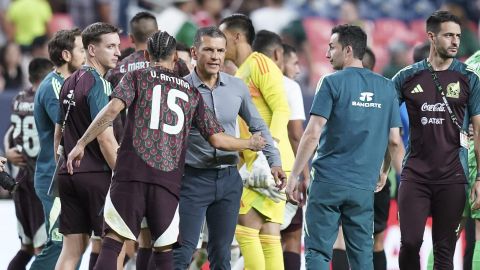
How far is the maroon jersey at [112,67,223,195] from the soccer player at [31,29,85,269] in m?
1.49

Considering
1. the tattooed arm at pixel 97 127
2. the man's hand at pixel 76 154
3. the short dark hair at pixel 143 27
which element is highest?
the short dark hair at pixel 143 27

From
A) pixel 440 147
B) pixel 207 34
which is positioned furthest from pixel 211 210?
pixel 440 147

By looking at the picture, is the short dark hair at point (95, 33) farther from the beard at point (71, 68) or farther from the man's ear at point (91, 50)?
the beard at point (71, 68)

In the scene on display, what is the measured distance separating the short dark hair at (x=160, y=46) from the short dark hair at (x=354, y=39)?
1293 mm

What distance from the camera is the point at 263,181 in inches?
357

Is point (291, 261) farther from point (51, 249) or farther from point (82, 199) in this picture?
point (82, 199)

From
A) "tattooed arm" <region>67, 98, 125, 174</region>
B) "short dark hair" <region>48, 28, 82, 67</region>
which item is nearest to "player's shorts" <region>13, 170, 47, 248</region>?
"short dark hair" <region>48, 28, 82, 67</region>

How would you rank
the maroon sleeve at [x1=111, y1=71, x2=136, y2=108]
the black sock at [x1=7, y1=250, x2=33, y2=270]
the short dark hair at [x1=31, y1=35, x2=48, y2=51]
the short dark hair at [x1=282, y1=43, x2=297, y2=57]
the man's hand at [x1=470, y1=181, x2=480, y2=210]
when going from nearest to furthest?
the maroon sleeve at [x1=111, y1=71, x2=136, y2=108]
the man's hand at [x1=470, y1=181, x2=480, y2=210]
the black sock at [x1=7, y1=250, x2=33, y2=270]
the short dark hair at [x1=282, y1=43, x2=297, y2=57]
the short dark hair at [x1=31, y1=35, x2=48, y2=51]

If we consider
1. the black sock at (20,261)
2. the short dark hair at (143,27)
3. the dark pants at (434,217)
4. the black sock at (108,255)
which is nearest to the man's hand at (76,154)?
the black sock at (108,255)

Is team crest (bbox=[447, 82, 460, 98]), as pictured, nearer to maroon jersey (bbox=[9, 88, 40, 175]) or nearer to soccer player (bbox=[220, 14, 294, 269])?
soccer player (bbox=[220, 14, 294, 269])

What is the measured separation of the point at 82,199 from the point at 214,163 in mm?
972

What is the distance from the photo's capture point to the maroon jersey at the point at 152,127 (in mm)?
7625

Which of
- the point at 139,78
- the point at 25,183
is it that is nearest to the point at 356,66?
the point at 139,78

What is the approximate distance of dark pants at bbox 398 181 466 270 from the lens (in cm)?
873
